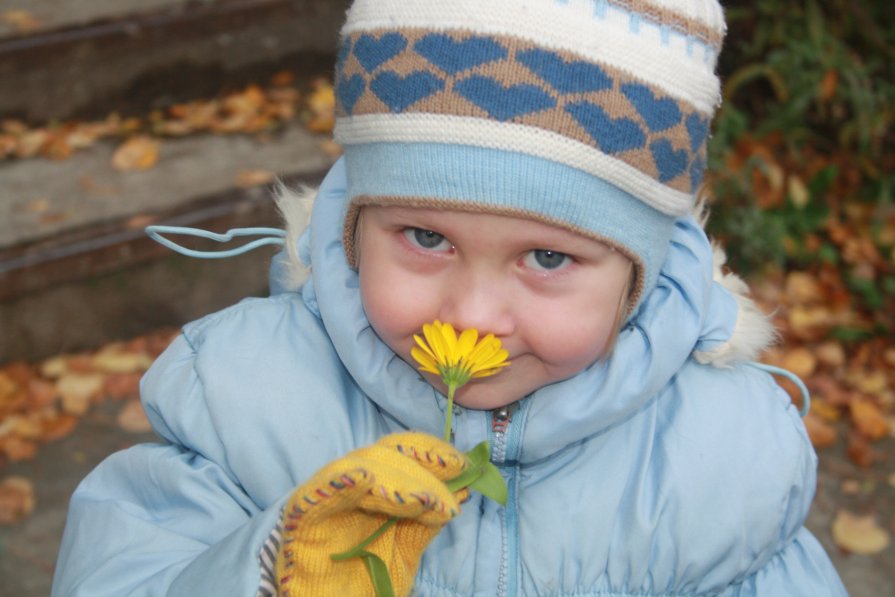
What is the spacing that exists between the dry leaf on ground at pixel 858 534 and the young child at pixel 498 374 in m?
1.40

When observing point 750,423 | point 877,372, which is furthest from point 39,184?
point 877,372

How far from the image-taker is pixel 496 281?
1514 mm

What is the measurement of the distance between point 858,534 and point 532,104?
2370mm

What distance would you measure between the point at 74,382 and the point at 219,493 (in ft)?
6.09

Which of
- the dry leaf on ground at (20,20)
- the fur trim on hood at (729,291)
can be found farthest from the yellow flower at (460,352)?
the dry leaf on ground at (20,20)

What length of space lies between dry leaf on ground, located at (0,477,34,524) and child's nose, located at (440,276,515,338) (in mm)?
2055

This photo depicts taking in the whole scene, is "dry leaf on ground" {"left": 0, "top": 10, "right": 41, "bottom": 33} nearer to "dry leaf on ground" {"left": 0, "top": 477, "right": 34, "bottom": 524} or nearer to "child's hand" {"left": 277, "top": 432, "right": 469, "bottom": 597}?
"dry leaf on ground" {"left": 0, "top": 477, "right": 34, "bottom": 524}

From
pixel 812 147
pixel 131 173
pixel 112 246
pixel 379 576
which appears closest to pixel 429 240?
pixel 379 576

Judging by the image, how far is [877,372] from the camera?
382cm

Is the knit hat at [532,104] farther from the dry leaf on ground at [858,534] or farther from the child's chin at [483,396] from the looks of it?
the dry leaf on ground at [858,534]

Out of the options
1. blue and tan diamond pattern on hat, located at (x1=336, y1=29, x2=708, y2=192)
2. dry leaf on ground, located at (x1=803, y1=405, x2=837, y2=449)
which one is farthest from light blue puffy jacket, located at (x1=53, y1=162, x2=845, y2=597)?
dry leaf on ground, located at (x1=803, y1=405, x2=837, y2=449)

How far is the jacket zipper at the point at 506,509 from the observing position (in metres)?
1.76

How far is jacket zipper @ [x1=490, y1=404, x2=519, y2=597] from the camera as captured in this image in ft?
5.77

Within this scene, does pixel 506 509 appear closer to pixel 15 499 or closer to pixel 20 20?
pixel 15 499
